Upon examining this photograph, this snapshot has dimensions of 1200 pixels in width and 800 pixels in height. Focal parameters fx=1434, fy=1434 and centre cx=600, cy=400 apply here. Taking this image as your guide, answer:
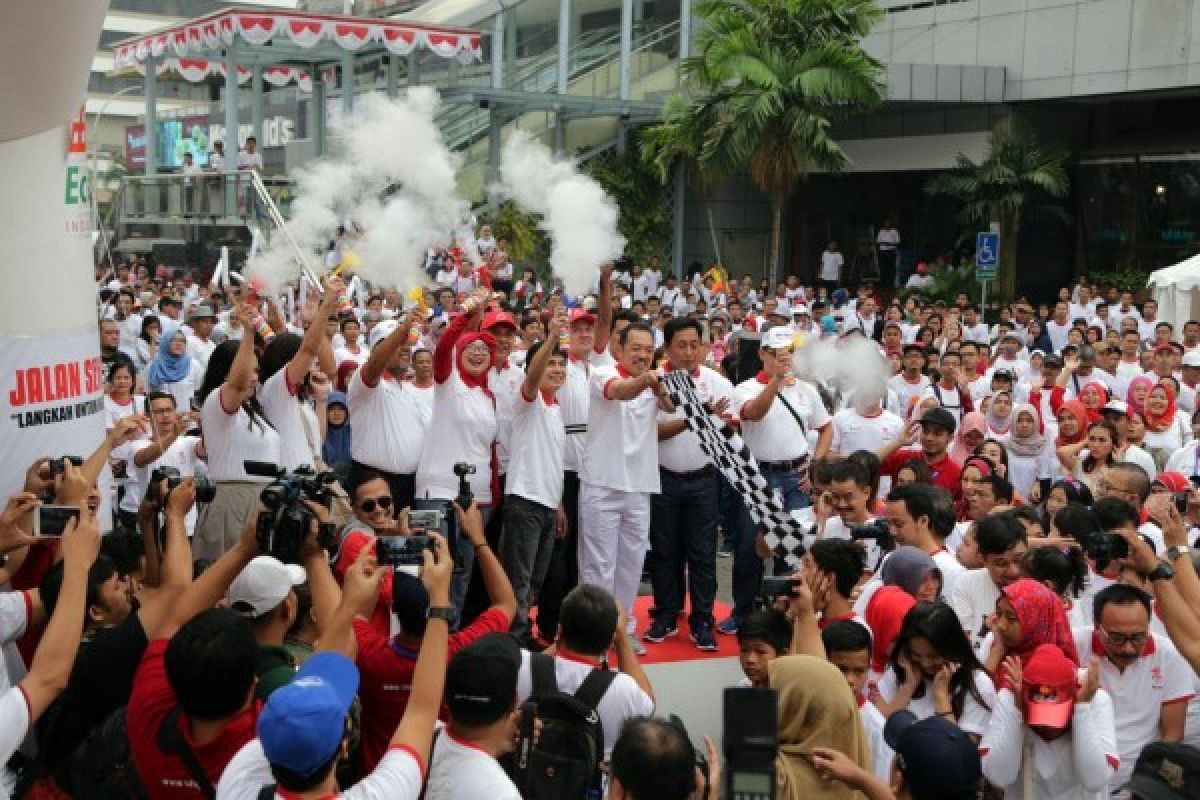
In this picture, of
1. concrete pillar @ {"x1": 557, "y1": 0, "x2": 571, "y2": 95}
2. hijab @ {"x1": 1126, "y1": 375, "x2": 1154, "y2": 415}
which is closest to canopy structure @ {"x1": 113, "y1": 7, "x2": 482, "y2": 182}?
concrete pillar @ {"x1": 557, "y1": 0, "x2": 571, "y2": 95}

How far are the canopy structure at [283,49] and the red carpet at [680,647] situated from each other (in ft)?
36.8

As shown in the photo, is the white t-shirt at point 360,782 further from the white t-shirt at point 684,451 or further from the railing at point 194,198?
the railing at point 194,198

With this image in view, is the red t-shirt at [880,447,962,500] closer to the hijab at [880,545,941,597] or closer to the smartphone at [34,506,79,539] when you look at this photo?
the hijab at [880,545,941,597]

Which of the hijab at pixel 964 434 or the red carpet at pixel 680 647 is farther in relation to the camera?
the hijab at pixel 964 434

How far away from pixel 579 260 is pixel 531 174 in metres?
1.98

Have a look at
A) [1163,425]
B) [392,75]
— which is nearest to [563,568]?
[1163,425]

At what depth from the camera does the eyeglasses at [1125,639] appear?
16.6 ft

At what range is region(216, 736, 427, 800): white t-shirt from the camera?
11.2 ft

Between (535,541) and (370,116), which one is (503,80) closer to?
(370,116)

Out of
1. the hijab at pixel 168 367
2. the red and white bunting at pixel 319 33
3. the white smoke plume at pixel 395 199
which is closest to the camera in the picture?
the hijab at pixel 168 367

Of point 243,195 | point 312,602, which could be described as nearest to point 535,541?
point 312,602

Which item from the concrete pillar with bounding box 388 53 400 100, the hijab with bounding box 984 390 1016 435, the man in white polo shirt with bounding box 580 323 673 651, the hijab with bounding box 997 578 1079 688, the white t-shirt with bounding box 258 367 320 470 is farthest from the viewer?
the concrete pillar with bounding box 388 53 400 100

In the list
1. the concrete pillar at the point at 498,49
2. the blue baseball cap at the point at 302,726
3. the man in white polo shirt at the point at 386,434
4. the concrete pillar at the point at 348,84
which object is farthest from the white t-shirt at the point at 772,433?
the concrete pillar at the point at 498,49

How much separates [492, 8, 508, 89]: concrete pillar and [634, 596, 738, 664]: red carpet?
17.4 metres
